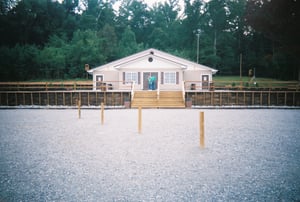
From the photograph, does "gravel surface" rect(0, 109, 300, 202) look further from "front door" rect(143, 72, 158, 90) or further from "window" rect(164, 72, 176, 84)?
"window" rect(164, 72, 176, 84)

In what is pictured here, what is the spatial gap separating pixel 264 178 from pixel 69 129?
7742mm

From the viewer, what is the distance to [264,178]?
4.43m

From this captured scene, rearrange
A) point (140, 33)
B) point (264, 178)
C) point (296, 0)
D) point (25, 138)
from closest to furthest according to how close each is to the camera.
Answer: point (264, 178) → point (25, 138) → point (296, 0) → point (140, 33)

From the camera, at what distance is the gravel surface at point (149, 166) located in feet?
12.6

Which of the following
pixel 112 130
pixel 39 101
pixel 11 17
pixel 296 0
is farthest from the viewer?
pixel 11 17

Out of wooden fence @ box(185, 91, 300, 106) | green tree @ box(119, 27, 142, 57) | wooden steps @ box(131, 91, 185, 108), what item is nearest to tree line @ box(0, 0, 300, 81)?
green tree @ box(119, 27, 142, 57)

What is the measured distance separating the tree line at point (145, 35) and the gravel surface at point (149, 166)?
28.8 metres

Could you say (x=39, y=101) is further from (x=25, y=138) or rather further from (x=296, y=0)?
(x=296, y=0)

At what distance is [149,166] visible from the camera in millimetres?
5086

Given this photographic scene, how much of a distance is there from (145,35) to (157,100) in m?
47.6

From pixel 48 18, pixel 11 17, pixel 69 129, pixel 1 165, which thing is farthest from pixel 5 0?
pixel 1 165

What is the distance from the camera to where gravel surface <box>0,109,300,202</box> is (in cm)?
383

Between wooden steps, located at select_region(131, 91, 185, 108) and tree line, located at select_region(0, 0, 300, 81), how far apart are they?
2052 centimetres

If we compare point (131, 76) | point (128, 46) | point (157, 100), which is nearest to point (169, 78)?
point (131, 76)
